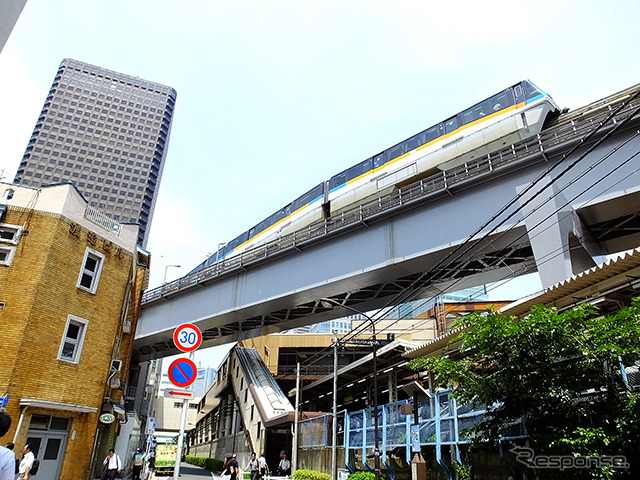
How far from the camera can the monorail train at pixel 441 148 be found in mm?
17859

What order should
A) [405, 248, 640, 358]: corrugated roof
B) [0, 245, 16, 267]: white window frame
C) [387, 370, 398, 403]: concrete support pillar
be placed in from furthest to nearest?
[387, 370, 398, 403]: concrete support pillar, [0, 245, 16, 267]: white window frame, [405, 248, 640, 358]: corrugated roof

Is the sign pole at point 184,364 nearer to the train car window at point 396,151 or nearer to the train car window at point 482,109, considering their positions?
the train car window at point 482,109

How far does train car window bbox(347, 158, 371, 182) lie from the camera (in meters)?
24.1

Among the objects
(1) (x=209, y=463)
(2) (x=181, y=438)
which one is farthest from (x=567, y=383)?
(1) (x=209, y=463)

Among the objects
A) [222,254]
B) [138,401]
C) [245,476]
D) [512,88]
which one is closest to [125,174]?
[138,401]

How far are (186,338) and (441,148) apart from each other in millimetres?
14744

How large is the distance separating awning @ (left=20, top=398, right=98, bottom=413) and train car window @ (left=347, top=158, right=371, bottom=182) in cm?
1593

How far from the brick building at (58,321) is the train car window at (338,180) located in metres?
11.6

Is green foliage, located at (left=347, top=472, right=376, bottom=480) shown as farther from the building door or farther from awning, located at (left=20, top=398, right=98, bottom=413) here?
the building door

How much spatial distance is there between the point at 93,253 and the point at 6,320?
446 centimetres

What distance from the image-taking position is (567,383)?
8773mm

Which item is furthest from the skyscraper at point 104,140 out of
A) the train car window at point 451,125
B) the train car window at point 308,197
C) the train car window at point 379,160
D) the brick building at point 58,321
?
the train car window at point 451,125

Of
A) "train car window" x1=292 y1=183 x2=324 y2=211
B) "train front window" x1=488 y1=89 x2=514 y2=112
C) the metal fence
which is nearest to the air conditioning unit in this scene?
the metal fence

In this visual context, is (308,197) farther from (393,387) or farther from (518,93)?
(518,93)
